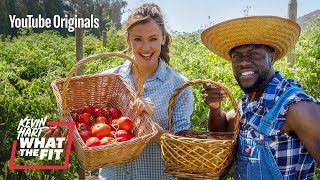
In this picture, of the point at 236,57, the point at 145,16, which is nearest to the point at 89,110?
the point at 145,16

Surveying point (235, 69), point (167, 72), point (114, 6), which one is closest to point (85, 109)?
point (167, 72)

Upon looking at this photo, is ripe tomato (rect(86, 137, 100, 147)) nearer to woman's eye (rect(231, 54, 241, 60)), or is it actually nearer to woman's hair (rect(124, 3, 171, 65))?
woman's hair (rect(124, 3, 171, 65))

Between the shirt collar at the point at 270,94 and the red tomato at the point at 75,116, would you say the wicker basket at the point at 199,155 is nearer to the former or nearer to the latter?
the shirt collar at the point at 270,94

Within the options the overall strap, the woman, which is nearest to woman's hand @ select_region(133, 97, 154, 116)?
the woman

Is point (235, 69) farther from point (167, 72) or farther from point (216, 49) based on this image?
point (167, 72)

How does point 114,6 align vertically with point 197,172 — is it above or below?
above

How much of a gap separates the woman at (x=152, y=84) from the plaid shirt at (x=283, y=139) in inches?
20.8

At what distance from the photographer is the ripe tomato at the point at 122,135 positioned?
209 centimetres

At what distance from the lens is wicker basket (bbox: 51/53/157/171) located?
6.31 feet

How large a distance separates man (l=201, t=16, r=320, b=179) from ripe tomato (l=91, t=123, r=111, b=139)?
55 cm

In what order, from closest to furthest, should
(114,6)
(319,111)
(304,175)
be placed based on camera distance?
(319,111)
(304,175)
(114,6)

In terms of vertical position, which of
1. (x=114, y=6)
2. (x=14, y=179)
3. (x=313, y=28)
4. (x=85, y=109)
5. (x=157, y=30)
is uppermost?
(x=114, y=6)

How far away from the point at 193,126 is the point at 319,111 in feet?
8.29

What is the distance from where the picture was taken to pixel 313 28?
577cm
